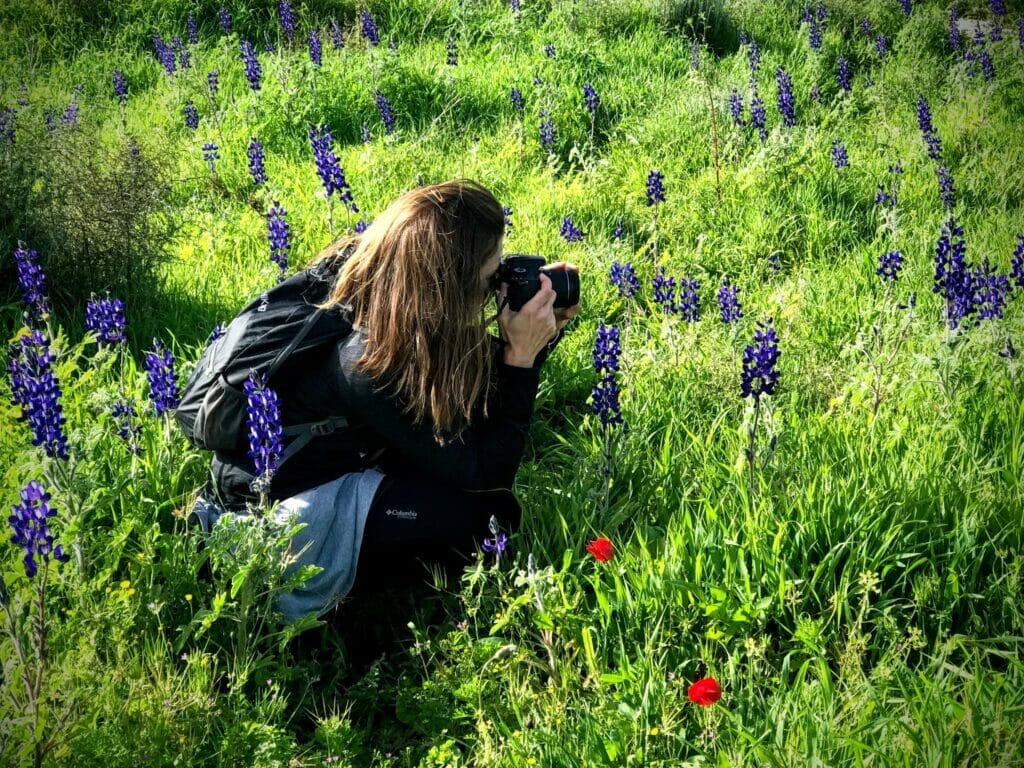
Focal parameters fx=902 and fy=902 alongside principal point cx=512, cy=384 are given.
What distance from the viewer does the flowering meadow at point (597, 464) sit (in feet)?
6.89

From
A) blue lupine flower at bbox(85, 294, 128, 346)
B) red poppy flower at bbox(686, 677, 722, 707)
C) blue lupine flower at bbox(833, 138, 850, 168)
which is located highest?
blue lupine flower at bbox(833, 138, 850, 168)

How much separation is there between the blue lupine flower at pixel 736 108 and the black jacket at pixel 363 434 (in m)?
3.44

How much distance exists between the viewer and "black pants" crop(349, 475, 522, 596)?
266 cm

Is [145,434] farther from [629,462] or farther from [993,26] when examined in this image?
[993,26]

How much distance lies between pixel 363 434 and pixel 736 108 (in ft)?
12.6

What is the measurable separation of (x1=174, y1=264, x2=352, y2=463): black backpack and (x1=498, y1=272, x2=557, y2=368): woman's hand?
0.47 m

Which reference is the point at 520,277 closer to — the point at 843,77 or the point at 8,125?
the point at 8,125

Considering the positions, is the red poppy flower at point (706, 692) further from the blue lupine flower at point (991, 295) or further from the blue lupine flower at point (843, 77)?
the blue lupine flower at point (843, 77)

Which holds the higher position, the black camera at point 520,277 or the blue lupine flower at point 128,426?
the black camera at point 520,277

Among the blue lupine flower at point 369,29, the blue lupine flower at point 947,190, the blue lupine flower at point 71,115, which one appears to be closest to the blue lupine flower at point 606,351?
the blue lupine flower at point 947,190

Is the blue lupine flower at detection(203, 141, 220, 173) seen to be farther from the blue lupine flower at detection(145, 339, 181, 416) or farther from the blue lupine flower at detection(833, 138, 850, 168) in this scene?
the blue lupine flower at detection(833, 138, 850, 168)

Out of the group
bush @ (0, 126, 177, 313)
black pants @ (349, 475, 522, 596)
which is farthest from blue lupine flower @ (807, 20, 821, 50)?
black pants @ (349, 475, 522, 596)

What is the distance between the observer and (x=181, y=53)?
273 inches

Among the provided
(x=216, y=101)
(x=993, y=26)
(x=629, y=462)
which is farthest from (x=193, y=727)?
(x=993, y=26)
